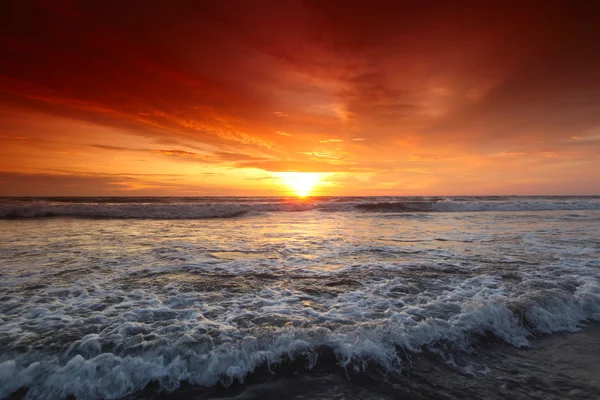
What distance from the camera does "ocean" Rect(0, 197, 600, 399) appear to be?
3174 millimetres

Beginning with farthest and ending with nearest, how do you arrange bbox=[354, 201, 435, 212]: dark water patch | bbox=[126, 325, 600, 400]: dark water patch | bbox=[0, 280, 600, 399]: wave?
1. bbox=[354, 201, 435, 212]: dark water patch
2. bbox=[0, 280, 600, 399]: wave
3. bbox=[126, 325, 600, 400]: dark water patch

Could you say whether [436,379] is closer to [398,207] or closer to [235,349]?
[235,349]

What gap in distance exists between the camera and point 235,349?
3656mm

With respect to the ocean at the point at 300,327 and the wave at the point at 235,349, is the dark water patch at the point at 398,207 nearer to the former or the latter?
the ocean at the point at 300,327

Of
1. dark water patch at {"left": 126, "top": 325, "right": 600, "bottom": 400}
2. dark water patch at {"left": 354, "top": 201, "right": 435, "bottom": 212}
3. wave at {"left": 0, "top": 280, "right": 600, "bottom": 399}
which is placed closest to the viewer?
dark water patch at {"left": 126, "top": 325, "right": 600, "bottom": 400}

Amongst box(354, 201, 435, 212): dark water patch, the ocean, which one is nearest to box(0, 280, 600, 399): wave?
the ocean

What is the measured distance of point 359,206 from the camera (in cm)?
3384

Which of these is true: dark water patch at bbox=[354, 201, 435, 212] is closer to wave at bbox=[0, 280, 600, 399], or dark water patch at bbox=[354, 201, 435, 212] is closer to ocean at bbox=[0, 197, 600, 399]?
ocean at bbox=[0, 197, 600, 399]

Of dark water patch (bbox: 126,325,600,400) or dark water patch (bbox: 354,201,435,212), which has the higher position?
dark water patch (bbox: 354,201,435,212)

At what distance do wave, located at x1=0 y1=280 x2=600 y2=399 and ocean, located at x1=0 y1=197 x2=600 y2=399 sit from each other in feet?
0.05

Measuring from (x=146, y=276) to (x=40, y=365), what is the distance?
3426 millimetres

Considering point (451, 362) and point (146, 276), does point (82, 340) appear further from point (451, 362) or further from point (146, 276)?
point (451, 362)

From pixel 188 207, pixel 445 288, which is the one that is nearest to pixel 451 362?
pixel 445 288

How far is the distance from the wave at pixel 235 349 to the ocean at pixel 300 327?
2 centimetres
